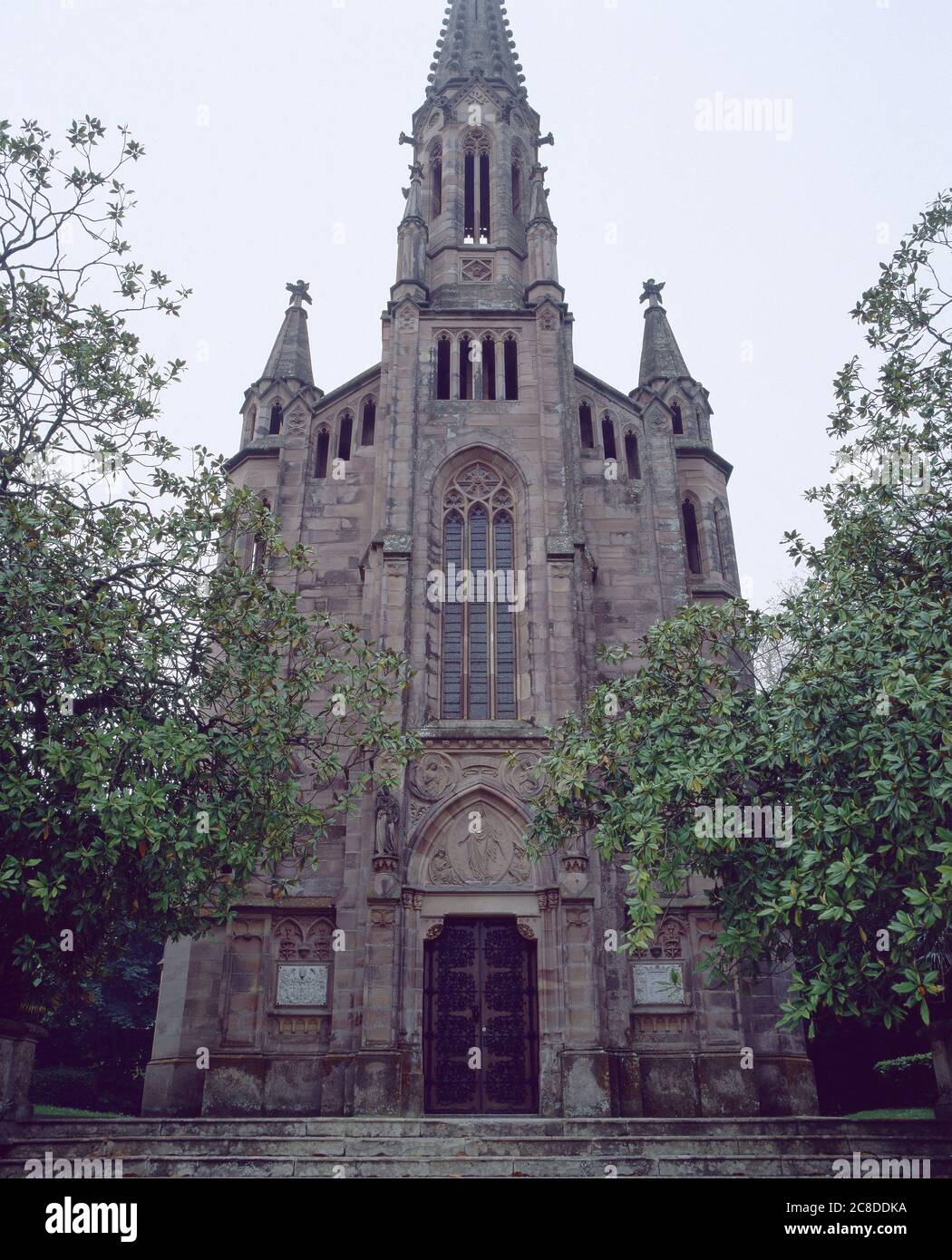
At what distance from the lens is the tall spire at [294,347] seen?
2723cm

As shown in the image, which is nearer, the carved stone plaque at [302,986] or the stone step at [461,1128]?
the stone step at [461,1128]

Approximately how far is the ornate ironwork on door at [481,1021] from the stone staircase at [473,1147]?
468 cm

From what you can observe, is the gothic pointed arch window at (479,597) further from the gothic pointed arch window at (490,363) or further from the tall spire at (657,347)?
the tall spire at (657,347)

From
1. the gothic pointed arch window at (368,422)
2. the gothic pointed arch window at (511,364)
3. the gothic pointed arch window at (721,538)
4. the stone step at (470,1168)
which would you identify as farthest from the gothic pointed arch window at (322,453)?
the stone step at (470,1168)

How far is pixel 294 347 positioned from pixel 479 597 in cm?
977

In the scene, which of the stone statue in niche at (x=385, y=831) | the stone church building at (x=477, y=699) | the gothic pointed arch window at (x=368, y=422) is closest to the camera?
the stone church building at (x=477, y=699)

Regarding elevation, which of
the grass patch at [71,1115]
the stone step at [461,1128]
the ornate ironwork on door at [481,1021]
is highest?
the ornate ironwork on door at [481,1021]

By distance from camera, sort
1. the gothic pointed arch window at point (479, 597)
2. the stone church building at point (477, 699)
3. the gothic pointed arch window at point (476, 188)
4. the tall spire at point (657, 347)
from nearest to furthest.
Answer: the stone church building at point (477, 699)
the gothic pointed arch window at point (479, 597)
the tall spire at point (657, 347)
the gothic pointed arch window at point (476, 188)

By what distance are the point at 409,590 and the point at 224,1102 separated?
10.5 meters

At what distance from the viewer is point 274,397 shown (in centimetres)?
2684

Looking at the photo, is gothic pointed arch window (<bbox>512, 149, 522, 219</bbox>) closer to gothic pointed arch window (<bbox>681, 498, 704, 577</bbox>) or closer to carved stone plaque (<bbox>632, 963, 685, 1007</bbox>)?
gothic pointed arch window (<bbox>681, 498, 704, 577</bbox>)

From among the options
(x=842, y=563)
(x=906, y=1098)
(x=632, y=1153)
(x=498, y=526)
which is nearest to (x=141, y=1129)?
(x=632, y=1153)

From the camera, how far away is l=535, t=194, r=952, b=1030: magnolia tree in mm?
11273

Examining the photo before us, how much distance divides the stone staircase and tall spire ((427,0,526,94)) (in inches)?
1158
